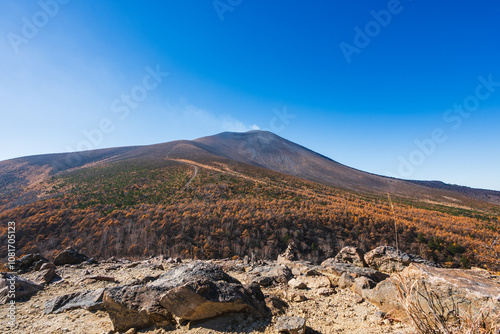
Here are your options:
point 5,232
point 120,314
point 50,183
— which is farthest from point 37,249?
point 50,183

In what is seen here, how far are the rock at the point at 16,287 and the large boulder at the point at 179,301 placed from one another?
13.4 ft

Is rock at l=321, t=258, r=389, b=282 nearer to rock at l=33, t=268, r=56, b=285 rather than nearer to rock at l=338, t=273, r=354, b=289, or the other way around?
rock at l=338, t=273, r=354, b=289

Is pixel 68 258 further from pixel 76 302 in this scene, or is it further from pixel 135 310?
pixel 135 310

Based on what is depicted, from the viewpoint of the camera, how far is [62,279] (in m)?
7.07

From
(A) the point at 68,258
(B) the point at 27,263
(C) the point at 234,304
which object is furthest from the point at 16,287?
(C) the point at 234,304

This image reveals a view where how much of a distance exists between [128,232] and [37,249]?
558 cm

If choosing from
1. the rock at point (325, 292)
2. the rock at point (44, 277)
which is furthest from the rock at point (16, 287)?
the rock at point (325, 292)

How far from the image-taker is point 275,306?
418 centimetres

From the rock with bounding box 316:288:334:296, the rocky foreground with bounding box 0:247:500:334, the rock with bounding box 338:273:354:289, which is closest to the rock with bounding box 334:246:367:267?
the rocky foreground with bounding box 0:247:500:334

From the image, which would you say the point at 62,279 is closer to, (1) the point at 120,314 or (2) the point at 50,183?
(1) the point at 120,314

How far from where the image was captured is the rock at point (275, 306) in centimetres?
404

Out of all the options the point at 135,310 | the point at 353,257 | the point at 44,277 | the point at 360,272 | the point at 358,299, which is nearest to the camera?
the point at 135,310

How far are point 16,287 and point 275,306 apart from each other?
7314 mm

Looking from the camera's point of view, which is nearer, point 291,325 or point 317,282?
point 291,325
